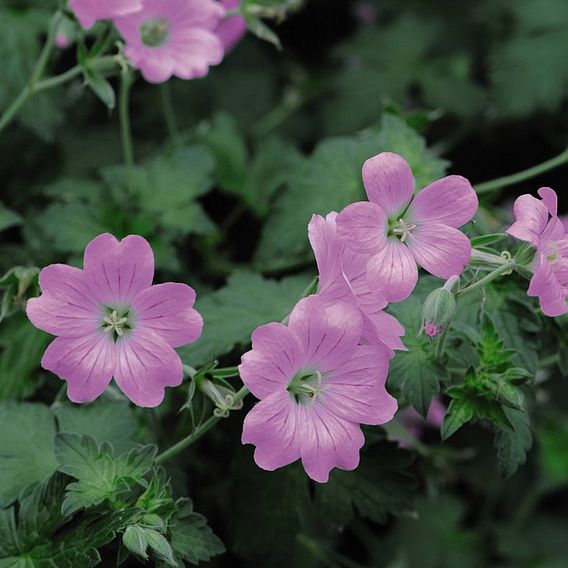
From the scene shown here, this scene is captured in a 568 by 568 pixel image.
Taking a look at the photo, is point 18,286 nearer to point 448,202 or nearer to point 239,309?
point 239,309

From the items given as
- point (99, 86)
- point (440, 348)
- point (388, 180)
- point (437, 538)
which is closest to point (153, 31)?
point (99, 86)

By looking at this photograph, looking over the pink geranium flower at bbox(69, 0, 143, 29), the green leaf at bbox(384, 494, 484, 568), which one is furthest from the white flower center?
the green leaf at bbox(384, 494, 484, 568)

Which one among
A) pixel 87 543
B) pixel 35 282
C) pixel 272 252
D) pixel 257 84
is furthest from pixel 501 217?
pixel 87 543

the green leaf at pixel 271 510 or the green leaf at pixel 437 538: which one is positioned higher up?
the green leaf at pixel 271 510

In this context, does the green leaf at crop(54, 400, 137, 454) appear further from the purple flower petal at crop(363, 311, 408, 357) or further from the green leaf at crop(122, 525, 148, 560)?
the purple flower petal at crop(363, 311, 408, 357)

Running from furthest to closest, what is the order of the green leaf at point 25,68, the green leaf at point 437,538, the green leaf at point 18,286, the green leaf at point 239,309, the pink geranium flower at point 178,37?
the green leaf at point 437,538, the green leaf at point 25,68, the pink geranium flower at point 178,37, the green leaf at point 239,309, the green leaf at point 18,286

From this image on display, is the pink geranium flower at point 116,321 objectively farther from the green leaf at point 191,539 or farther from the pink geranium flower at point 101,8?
the pink geranium flower at point 101,8

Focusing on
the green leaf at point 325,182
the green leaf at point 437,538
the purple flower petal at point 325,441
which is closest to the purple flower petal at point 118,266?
the purple flower petal at point 325,441
